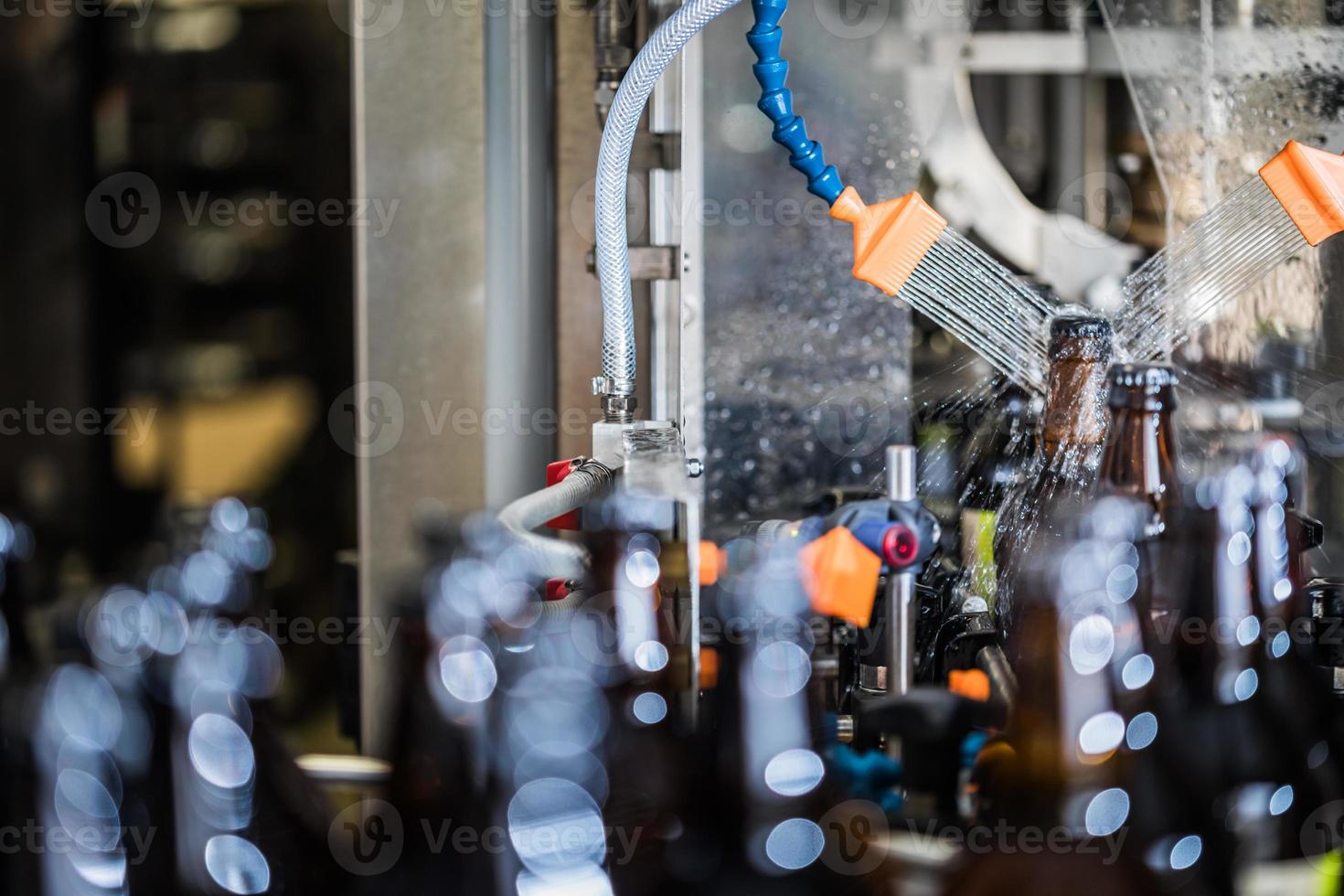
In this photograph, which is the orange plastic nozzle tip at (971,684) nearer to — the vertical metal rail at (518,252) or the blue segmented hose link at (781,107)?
the blue segmented hose link at (781,107)

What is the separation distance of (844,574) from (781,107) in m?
0.37

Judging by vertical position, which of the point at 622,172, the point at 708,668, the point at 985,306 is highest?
the point at 622,172

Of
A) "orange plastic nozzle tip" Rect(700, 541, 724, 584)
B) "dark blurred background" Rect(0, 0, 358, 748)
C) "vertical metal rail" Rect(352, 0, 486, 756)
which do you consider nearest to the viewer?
"orange plastic nozzle tip" Rect(700, 541, 724, 584)

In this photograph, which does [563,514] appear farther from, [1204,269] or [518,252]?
[518,252]

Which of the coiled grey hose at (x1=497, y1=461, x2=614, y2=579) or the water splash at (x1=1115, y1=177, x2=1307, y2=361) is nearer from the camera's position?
the coiled grey hose at (x1=497, y1=461, x2=614, y2=579)

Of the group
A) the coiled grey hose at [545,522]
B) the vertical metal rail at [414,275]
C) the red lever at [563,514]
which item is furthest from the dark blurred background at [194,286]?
the coiled grey hose at [545,522]

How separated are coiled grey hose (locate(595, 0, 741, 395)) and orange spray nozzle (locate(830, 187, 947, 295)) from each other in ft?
0.52

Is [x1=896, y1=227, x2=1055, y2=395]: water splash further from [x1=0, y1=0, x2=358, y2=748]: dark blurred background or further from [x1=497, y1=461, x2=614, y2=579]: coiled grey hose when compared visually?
[x1=0, y1=0, x2=358, y2=748]: dark blurred background

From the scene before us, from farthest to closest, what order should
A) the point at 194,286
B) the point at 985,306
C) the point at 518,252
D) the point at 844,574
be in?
the point at 194,286
the point at 518,252
the point at 985,306
the point at 844,574

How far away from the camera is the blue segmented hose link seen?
0.73 metres

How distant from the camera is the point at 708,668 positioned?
Result: 64cm

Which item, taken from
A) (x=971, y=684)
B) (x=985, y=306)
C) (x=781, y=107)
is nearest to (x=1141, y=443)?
(x=985, y=306)

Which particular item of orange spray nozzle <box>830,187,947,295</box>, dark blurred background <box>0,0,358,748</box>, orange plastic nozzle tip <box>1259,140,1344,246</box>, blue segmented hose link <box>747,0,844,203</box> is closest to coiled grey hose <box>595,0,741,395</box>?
blue segmented hose link <box>747,0,844,203</box>

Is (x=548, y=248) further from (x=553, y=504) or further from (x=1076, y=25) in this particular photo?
(x=1076, y=25)
